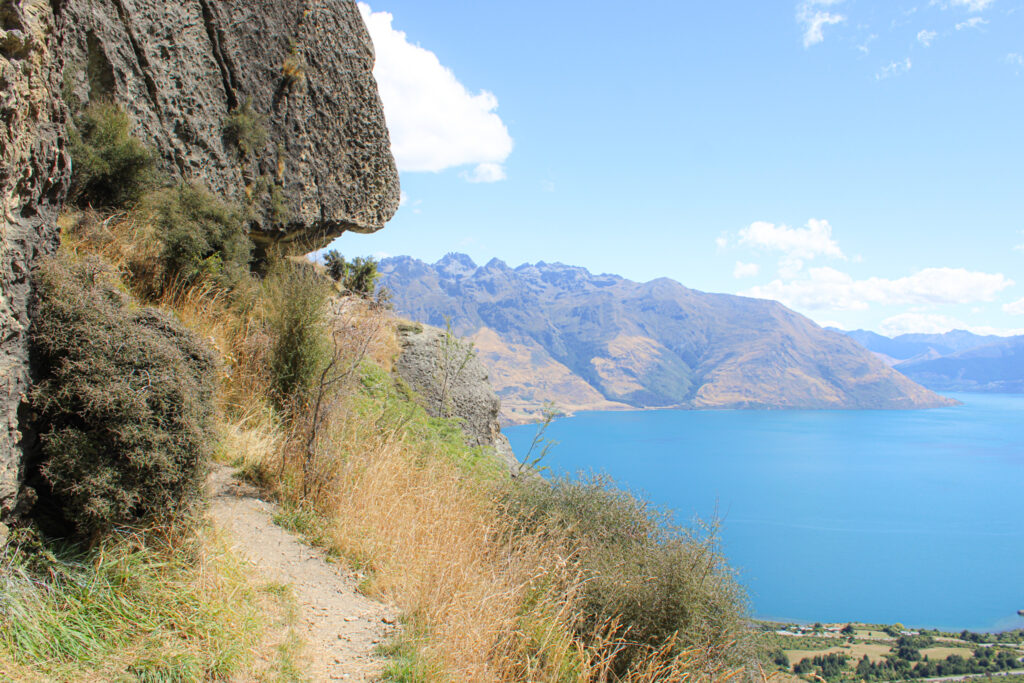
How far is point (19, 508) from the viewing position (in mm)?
2887

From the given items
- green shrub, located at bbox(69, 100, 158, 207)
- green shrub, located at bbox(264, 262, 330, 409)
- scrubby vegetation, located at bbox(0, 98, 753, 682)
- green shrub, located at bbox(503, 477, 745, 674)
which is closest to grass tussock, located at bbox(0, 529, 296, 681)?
scrubby vegetation, located at bbox(0, 98, 753, 682)

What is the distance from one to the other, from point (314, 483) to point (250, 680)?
2.37 metres

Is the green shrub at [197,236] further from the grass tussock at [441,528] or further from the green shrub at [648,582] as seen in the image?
the green shrub at [648,582]

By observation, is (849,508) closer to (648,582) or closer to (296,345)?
(648,582)

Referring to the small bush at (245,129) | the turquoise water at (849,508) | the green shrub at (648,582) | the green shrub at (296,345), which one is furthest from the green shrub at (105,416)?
the small bush at (245,129)

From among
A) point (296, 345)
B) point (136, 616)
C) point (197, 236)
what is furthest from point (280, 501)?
point (197, 236)

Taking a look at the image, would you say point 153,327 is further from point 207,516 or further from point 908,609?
point 908,609

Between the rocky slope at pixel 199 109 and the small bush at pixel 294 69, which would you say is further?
the small bush at pixel 294 69

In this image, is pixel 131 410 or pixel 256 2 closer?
pixel 131 410

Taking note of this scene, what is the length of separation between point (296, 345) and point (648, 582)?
4.49m

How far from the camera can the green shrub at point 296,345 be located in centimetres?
625

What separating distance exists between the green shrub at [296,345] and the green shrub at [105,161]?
2044 mm

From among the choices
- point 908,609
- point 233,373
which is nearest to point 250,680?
point 233,373

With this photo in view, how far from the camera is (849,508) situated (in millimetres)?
63625
